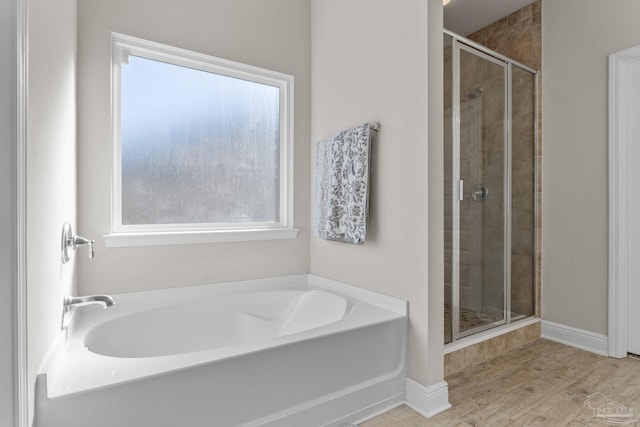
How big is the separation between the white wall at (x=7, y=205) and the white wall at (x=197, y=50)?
3.82 feet

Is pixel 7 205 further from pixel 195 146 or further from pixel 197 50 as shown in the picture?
pixel 197 50

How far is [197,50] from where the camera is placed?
2287mm

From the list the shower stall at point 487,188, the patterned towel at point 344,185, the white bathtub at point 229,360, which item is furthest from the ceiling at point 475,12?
the white bathtub at point 229,360

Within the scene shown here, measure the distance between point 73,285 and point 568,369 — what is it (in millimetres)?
2934

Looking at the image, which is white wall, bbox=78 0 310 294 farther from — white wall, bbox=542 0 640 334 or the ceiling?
white wall, bbox=542 0 640 334

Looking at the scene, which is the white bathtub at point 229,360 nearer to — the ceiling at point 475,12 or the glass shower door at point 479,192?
the glass shower door at point 479,192

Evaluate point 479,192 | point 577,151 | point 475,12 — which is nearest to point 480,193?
point 479,192

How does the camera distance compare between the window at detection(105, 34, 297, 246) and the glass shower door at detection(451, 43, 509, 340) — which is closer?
the window at detection(105, 34, 297, 246)

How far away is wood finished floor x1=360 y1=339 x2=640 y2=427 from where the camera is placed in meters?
1.71

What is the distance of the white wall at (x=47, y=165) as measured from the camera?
42.0 inches

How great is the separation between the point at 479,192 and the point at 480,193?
0.01 meters

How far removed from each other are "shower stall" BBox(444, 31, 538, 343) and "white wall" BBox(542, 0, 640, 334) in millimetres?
133

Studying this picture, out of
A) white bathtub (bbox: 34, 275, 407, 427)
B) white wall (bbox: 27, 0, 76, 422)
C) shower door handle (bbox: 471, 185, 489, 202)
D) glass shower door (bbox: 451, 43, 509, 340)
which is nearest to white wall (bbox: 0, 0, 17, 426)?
white wall (bbox: 27, 0, 76, 422)

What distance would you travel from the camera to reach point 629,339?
2.39m
